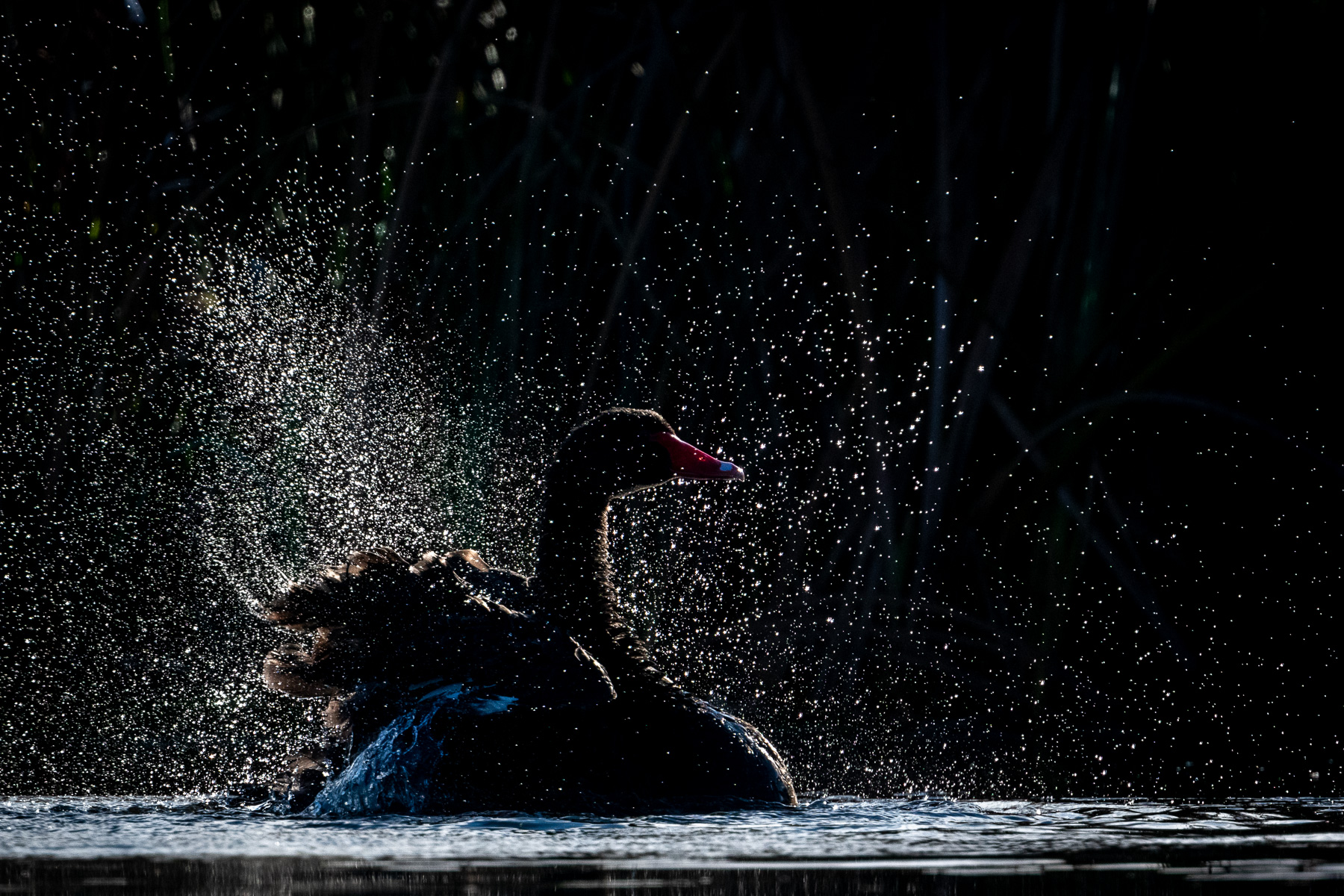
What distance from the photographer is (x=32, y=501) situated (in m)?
7.51

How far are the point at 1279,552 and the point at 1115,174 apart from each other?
1614 mm

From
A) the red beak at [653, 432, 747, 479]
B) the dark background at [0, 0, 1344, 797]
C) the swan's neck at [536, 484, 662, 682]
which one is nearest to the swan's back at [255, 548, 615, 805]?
the swan's neck at [536, 484, 662, 682]

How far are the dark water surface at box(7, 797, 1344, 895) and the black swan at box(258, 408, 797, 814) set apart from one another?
216 millimetres

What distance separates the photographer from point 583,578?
19.1ft

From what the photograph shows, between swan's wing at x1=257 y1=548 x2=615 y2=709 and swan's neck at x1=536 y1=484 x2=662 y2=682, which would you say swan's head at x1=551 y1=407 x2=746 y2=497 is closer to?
swan's neck at x1=536 y1=484 x2=662 y2=682

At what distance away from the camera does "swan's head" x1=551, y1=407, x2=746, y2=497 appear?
5879mm

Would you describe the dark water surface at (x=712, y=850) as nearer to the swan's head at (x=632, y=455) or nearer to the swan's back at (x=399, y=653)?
the swan's back at (x=399, y=653)

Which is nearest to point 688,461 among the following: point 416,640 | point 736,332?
point 416,640

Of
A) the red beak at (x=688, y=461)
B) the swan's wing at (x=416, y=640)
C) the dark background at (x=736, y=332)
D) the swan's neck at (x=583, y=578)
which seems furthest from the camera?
the dark background at (x=736, y=332)

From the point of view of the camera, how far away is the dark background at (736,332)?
697 cm

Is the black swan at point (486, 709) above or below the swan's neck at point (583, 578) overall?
below

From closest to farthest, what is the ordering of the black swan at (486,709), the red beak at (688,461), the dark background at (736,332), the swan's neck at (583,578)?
the black swan at (486,709), the swan's neck at (583,578), the red beak at (688,461), the dark background at (736,332)

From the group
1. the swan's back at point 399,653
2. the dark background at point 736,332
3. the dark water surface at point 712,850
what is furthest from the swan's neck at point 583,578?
the dark background at point 736,332

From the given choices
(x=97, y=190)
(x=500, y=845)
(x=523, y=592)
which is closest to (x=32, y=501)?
(x=97, y=190)
